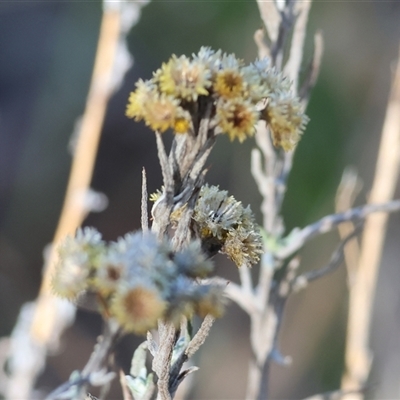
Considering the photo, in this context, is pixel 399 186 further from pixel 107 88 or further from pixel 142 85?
pixel 142 85

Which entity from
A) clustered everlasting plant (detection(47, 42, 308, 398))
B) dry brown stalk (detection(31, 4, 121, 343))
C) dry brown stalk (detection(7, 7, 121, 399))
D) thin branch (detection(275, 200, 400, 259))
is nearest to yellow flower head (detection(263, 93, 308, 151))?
clustered everlasting plant (detection(47, 42, 308, 398))

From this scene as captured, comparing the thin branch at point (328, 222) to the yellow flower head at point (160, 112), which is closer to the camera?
the yellow flower head at point (160, 112)

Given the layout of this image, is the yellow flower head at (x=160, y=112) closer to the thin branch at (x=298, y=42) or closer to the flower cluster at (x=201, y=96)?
the flower cluster at (x=201, y=96)

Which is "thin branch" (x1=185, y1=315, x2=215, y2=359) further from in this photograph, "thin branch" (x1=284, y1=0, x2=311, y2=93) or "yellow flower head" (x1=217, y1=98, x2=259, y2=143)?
"thin branch" (x1=284, y1=0, x2=311, y2=93)

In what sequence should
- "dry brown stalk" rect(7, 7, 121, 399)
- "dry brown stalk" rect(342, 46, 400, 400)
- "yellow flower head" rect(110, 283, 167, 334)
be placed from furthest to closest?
"dry brown stalk" rect(342, 46, 400, 400), "dry brown stalk" rect(7, 7, 121, 399), "yellow flower head" rect(110, 283, 167, 334)

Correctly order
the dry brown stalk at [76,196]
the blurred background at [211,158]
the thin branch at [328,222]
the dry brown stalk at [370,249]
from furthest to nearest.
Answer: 1. the blurred background at [211,158]
2. the dry brown stalk at [370,249]
3. the dry brown stalk at [76,196]
4. the thin branch at [328,222]

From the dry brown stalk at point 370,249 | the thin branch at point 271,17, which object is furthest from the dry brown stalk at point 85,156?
the dry brown stalk at point 370,249

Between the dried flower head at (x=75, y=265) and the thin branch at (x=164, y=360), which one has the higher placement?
the dried flower head at (x=75, y=265)
